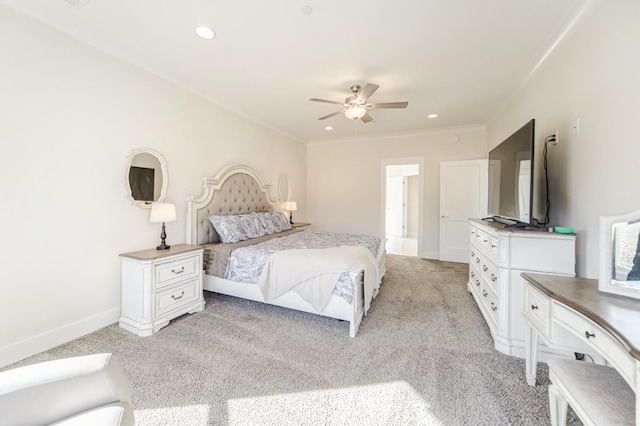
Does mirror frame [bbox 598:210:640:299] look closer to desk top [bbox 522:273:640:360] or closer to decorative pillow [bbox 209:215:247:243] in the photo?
desk top [bbox 522:273:640:360]

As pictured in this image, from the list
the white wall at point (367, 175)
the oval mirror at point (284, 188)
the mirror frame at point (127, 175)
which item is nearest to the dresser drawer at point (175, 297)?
the mirror frame at point (127, 175)

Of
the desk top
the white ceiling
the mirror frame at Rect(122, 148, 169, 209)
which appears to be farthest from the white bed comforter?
the white ceiling

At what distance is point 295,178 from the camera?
236 inches

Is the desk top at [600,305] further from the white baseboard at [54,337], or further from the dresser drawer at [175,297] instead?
the white baseboard at [54,337]

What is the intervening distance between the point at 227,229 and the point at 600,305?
3.41 metres

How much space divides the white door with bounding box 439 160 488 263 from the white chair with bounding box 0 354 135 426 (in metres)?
5.43

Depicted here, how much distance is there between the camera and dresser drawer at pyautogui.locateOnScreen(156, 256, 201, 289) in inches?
97.7

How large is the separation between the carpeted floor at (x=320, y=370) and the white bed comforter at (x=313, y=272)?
30cm

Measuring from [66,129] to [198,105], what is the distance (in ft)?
5.11

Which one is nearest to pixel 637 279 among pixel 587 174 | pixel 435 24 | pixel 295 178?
pixel 587 174

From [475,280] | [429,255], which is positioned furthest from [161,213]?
[429,255]

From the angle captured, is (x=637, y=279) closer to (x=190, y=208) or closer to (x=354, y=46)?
(x=354, y=46)

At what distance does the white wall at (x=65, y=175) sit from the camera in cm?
195

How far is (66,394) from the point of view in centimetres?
93
